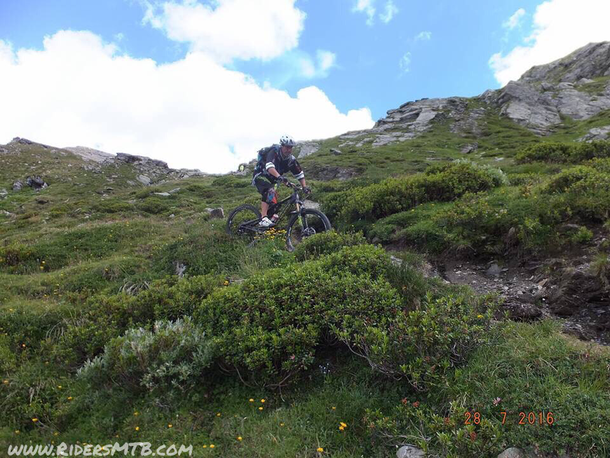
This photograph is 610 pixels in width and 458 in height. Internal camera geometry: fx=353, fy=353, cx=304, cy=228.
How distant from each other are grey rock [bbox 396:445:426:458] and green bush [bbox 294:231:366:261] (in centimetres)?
496

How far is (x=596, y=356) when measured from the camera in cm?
396

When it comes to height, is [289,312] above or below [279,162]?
below

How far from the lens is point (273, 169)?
10.6m

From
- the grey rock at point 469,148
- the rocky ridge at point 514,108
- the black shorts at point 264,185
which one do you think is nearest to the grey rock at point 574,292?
the black shorts at point 264,185

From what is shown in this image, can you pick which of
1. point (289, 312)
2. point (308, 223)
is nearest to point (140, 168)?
point (308, 223)

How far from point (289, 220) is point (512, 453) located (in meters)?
8.41

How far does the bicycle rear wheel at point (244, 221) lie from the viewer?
478 inches

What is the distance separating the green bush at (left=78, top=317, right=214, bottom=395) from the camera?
506 cm

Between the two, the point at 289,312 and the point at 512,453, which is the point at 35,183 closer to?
the point at 289,312

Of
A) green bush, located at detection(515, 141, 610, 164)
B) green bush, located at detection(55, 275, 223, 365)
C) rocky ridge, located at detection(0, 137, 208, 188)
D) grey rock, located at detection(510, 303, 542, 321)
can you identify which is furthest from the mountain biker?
rocky ridge, located at detection(0, 137, 208, 188)

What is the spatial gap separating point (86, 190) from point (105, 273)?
31.5m

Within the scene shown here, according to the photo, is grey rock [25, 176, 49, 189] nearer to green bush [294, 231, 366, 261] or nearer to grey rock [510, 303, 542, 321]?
green bush [294, 231, 366, 261]

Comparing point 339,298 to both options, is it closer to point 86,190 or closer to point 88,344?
point 88,344

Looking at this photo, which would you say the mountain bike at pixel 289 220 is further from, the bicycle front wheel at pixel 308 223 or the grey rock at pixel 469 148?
the grey rock at pixel 469 148
